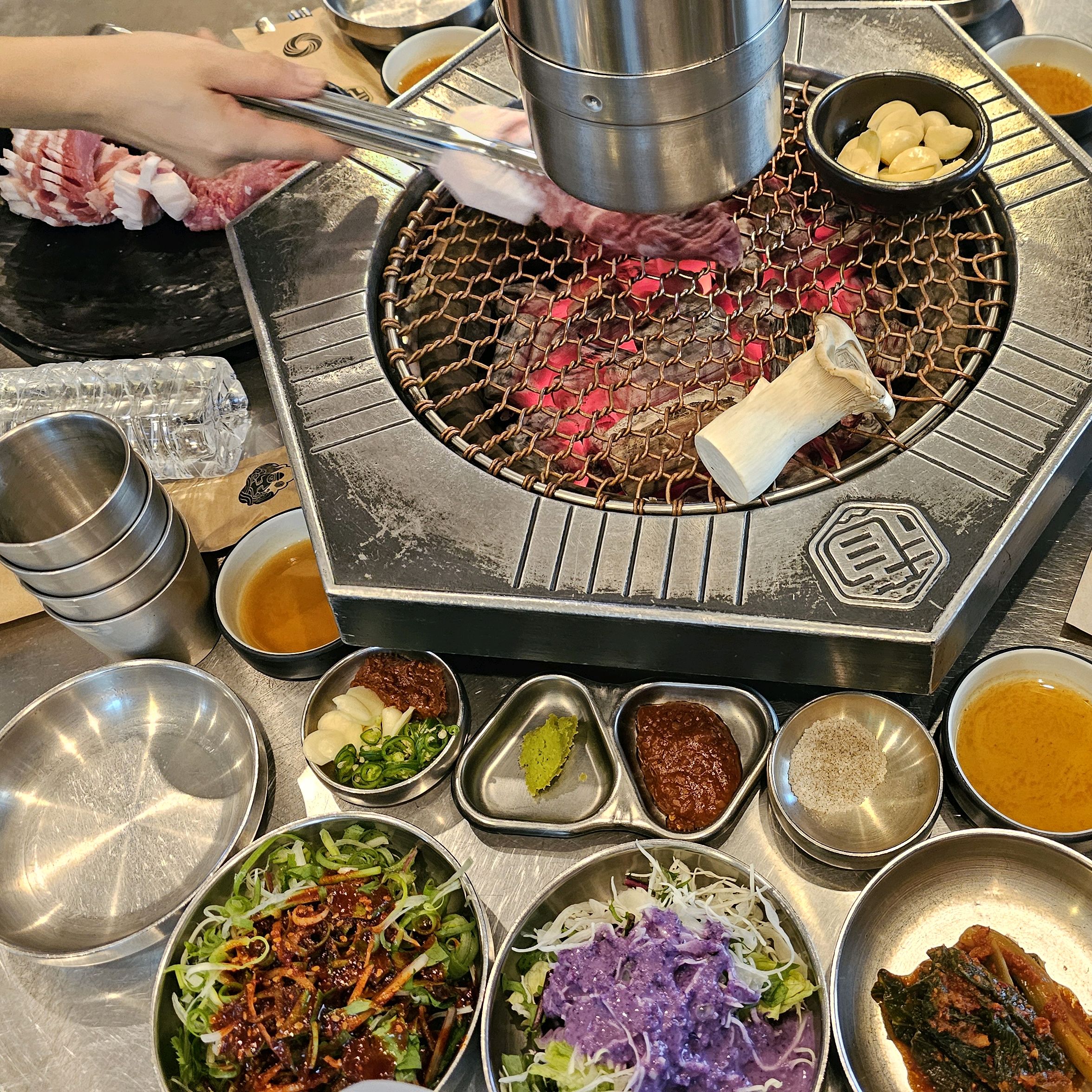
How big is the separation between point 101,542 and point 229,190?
1.37 meters

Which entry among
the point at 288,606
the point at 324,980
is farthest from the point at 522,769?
the point at 288,606

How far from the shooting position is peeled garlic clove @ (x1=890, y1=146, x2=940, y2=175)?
2240mm

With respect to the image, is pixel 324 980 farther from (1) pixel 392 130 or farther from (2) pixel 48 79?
(2) pixel 48 79

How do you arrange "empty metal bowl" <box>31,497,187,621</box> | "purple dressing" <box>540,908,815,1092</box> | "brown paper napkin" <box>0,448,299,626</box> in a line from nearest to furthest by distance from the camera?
"purple dressing" <box>540,908,815,1092</box>
"empty metal bowl" <box>31,497,187,621</box>
"brown paper napkin" <box>0,448,299,626</box>

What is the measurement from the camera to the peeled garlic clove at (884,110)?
2.34 m

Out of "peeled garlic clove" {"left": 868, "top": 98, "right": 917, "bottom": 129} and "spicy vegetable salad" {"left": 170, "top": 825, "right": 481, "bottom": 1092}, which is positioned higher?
"peeled garlic clove" {"left": 868, "top": 98, "right": 917, "bottom": 129}

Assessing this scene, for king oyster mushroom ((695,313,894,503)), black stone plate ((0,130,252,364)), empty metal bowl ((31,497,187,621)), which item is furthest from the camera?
black stone plate ((0,130,252,364))

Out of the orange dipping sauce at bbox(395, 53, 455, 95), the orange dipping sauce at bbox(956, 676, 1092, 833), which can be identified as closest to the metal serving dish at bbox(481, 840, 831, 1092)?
the orange dipping sauce at bbox(956, 676, 1092, 833)

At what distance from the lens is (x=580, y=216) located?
2.31 metres

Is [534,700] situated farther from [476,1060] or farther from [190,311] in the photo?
[190,311]

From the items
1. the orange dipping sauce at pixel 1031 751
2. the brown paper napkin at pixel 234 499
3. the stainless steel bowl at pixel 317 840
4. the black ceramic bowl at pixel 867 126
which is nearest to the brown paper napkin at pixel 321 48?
the brown paper napkin at pixel 234 499

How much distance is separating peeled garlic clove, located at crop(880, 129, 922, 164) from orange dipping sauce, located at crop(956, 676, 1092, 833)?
126 cm

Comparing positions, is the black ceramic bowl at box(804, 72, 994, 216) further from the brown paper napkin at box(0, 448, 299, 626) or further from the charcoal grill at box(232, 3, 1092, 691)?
the brown paper napkin at box(0, 448, 299, 626)

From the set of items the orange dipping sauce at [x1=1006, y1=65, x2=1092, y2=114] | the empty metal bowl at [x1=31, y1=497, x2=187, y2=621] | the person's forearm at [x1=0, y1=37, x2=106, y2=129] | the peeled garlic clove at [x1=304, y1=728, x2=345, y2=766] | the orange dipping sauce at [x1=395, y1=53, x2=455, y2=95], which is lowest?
the peeled garlic clove at [x1=304, y1=728, x2=345, y2=766]
